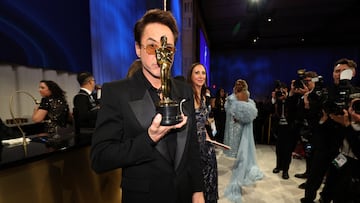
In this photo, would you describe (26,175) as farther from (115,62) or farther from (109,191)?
(115,62)

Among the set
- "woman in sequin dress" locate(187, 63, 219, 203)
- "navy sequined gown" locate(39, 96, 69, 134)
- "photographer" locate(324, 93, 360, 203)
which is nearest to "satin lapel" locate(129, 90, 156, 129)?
"woman in sequin dress" locate(187, 63, 219, 203)

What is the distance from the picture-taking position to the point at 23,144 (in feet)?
5.44

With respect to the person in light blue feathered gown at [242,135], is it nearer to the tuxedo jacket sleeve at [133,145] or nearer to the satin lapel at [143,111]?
the tuxedo jacket sleeve at [133,145]

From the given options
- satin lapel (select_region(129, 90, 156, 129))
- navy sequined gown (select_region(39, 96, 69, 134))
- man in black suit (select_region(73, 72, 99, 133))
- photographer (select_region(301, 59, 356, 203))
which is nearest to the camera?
satin lapel (select_region(129, 90, 156, 129))

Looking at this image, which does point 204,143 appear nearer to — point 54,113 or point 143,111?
point 143,111

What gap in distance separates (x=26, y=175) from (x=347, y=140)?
2.78 meters

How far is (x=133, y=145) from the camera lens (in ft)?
2.58

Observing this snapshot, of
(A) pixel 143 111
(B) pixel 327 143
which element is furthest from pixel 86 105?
(B) pixel 327 143

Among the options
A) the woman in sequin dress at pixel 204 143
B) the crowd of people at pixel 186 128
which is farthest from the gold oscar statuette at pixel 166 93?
the woman in sequin dress at pixel 204 143

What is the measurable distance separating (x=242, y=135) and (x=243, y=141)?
Result: 0.35 feet

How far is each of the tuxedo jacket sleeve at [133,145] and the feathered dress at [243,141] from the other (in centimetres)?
280

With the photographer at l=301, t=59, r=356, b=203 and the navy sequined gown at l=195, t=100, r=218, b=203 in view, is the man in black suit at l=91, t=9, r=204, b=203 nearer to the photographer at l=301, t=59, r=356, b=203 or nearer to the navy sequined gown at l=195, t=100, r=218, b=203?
the navy sequined gown at l=195, t=100, r=218, b=203

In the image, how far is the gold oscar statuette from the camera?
724 millimetres

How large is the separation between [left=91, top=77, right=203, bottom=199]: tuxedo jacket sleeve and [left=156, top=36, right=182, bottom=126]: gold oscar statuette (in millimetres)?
106
